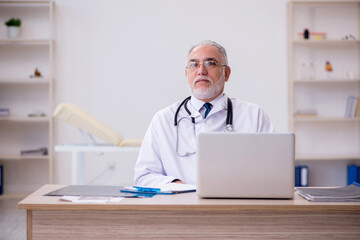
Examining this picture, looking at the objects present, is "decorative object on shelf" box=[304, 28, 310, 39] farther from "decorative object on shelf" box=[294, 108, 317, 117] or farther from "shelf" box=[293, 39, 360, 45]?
"decorative object on shelf" box=[294, 108, 317, 117]

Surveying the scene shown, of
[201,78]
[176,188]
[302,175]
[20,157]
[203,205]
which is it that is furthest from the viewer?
[302,175]

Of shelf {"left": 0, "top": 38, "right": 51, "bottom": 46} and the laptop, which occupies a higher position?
A: shelf {"left": 0, "top": 38, "right": 51, "bottom": 46}

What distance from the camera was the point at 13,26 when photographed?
196 inches

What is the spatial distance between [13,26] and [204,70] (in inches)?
133

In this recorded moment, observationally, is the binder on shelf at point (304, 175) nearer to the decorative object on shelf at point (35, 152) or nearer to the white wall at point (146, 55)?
the white wall at point (146, 55)

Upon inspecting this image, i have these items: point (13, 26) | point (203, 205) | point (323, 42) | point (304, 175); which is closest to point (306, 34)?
point (323, 42)

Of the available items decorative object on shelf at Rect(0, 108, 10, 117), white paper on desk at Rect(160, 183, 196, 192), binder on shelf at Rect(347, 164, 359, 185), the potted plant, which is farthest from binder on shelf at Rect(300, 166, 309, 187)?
white paper on desk at Rect(160, 183, 196, 192)

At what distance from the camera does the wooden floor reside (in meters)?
3.27

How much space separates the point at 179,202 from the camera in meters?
1.48

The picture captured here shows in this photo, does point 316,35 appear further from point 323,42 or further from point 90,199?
point 90,199

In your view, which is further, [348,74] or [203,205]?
[348,74]

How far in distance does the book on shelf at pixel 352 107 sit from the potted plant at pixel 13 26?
11.8ft

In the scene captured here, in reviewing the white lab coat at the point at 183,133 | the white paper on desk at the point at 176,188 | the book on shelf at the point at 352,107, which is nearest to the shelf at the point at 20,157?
the white lab coat at the point at 183,133

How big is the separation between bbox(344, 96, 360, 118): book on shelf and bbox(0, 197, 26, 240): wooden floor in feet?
11.3
